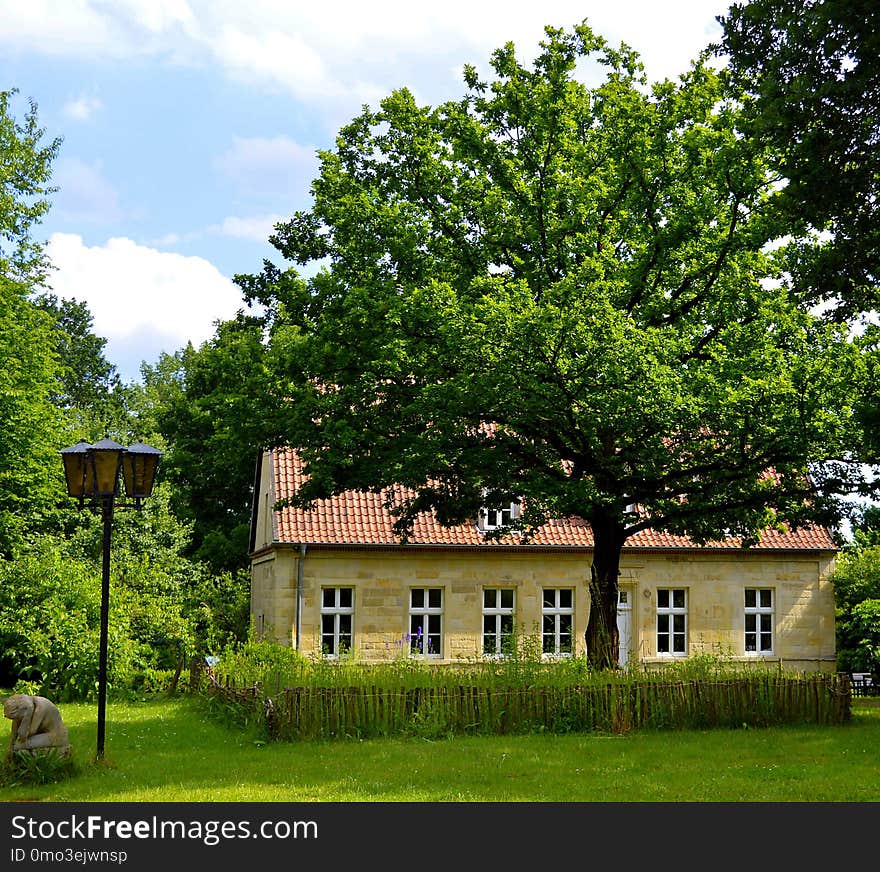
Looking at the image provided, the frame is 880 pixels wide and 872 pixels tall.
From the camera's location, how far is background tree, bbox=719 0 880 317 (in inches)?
456

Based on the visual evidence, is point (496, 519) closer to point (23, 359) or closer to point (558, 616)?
point (558, 616)

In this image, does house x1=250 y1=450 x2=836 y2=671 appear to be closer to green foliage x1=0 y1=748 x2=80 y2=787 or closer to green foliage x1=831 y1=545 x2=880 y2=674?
green foliage x1=831 y1=545 x2=880 y2=674

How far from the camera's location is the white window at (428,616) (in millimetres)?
25578

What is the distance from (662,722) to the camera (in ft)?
50.8

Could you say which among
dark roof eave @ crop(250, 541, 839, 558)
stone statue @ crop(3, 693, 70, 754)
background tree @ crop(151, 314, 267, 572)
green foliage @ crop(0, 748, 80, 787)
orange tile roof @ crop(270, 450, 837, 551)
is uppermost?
background tree @ crop(151, 314, 267, 572)

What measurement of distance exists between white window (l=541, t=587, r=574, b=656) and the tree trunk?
775 cm

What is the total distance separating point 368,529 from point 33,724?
14.4 metres

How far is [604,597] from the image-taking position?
18.4m

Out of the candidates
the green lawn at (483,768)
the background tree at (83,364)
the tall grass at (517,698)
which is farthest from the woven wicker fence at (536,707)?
the background tree at (83,364)

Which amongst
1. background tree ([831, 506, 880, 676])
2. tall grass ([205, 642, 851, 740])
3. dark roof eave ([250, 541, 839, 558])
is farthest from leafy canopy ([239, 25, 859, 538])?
background tree ([831, 506, 880, 676])

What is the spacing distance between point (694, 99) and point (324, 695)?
39.0ft

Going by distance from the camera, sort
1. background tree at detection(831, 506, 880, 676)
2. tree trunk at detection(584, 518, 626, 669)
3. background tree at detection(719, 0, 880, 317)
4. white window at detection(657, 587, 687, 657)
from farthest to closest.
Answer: background tree at detection(831, 506, 880, 676), white window at detection(657, 587, 687, 657), tree trunk at detection(584, 518, 626, 669), background tree at detection(719, 0, 880, 317)

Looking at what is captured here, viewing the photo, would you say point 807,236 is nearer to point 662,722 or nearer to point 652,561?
point 662,722
